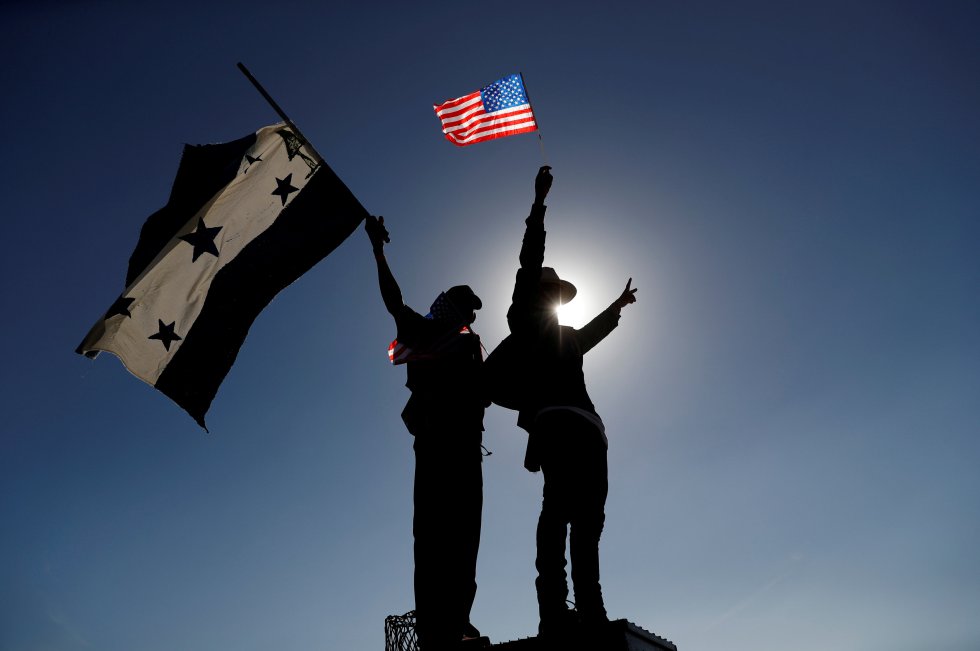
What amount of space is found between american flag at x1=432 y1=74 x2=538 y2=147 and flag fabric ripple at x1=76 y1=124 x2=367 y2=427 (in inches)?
96.5

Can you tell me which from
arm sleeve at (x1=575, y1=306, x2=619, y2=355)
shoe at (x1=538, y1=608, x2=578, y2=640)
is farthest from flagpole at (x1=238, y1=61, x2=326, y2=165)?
shoe at (x1=538, y1=608, x2=578, y2=640)

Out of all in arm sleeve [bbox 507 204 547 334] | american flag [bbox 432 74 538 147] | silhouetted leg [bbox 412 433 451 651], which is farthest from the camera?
american flag [bbox 432 74 538 147]

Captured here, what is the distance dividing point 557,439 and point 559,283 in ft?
4.41

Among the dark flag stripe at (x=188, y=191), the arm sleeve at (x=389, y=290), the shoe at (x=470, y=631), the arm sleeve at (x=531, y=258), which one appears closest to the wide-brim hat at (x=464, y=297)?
the arm sleeve at (x=389, y=290)

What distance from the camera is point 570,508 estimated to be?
392 cm

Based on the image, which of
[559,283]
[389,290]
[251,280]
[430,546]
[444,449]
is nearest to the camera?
[430,546]

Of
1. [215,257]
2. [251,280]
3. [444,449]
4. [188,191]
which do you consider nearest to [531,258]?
[444,449]

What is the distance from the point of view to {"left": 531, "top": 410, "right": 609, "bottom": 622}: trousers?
371 cm

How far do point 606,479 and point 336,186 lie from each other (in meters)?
4.34

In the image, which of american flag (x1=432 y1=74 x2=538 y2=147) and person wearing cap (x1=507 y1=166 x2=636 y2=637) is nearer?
person wearing cap (x1=507 y1=166 x2=636 y2=637)

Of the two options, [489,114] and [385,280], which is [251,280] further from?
[489,114]

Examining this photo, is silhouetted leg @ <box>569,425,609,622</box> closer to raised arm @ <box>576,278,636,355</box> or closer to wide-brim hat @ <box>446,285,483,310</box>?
raised arm @ <box>576,278,636,355</box>

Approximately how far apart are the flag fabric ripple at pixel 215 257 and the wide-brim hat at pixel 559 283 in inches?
99.1

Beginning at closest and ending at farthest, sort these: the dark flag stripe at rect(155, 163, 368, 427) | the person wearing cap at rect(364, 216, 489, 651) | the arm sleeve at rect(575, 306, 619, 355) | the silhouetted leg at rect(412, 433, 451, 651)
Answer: the silhouetted leg at rect(412, 433, 451, 651)
the person wearing cap at rect(364, 216, 489, 651)
the arm sleeve at rect(575, 306, 619, 355)
the dark flag stripe at rect(155, 163, 368, 427)
